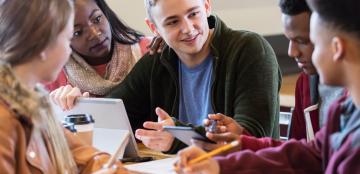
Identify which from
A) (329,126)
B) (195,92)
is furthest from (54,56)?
(195,92)

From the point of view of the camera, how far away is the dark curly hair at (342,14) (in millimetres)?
884

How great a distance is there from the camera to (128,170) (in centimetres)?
117

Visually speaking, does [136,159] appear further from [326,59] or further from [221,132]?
[326,59]

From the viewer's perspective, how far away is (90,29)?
1.78 metres

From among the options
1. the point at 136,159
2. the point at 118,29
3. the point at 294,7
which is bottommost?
the point at 136,159

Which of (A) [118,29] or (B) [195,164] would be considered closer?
(B) [195,164]

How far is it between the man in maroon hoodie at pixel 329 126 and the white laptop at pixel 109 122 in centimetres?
39

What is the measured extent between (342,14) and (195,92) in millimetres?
784

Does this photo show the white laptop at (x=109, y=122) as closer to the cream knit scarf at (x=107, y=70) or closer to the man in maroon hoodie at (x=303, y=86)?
the man in maroon hoodie at (x=303, y=86)

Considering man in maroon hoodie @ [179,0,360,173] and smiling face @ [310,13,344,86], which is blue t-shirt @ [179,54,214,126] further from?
smiling face @ [310,13,344,86]

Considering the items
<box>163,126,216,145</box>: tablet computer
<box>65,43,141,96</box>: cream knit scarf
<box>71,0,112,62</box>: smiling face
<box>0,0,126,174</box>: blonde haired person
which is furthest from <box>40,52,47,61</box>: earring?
<box>65,43,141,96</box>: cream knit scarf

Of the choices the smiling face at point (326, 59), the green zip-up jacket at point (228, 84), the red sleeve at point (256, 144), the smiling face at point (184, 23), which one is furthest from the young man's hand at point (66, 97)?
the smiling face at point (326, 59)

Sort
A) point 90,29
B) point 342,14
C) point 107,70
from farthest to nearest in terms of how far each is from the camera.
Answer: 1. point 107,70
2. point 90,29
3. point 342,14

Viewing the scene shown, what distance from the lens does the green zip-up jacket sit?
145cm
